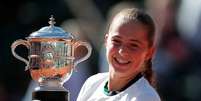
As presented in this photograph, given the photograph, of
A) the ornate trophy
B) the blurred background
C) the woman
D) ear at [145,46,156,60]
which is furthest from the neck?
the blurred background

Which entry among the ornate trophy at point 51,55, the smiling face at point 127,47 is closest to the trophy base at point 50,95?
the ornate trophy at point 51,55

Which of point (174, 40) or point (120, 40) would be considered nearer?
point (120, 40)

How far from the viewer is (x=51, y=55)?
4289 mm

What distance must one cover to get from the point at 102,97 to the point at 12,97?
4387 mm

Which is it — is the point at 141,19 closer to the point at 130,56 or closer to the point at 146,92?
the point at 130,56

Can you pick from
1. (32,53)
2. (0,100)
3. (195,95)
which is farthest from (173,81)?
(32,53)

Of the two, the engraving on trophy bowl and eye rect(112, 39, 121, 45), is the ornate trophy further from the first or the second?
eye rect(112, 39, 121, 45)

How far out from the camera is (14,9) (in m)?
8.96

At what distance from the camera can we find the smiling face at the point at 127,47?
3936 millimetres

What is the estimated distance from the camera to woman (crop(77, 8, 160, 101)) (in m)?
3.93

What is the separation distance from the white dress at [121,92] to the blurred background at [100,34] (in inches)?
39.3

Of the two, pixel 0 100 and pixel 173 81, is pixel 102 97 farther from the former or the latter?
pixel 0 100

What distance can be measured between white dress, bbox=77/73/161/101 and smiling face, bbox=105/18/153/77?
0.29ft

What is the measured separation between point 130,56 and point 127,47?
46mm
